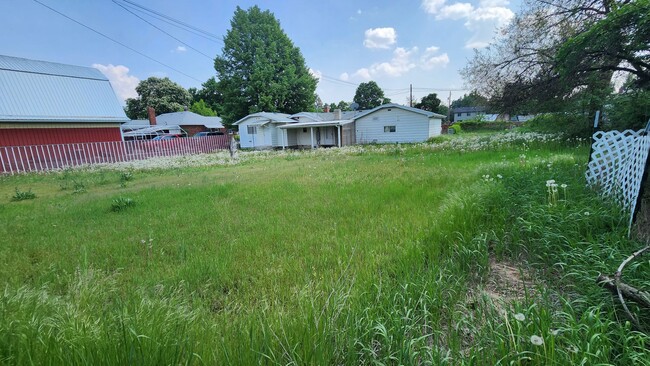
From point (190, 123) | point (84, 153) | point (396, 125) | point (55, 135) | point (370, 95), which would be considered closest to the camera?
point (84, 153)

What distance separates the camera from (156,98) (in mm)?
52406

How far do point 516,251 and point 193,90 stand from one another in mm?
68711

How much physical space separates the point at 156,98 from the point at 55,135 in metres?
39.6

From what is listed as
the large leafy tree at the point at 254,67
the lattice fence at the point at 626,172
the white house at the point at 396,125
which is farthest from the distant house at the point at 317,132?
the lattice fence at the point at 626,172

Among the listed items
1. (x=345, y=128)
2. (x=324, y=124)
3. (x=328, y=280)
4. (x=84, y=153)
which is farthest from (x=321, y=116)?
(x=328, y=280)

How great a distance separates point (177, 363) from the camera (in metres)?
1.50

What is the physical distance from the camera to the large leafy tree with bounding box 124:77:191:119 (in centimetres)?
5222

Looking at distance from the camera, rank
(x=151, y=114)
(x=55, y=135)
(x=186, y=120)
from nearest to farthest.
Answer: (x=55, y=135)
(x=151, y=114)
(x=186, y=120)

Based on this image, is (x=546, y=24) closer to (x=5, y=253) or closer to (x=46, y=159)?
(x=5, y=253)

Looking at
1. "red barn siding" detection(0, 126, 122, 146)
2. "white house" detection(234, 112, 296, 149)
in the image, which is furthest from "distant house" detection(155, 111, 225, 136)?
"red barn siding" detection(0, 126, 122, 146)

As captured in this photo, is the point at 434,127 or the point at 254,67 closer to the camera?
the point at 434,127

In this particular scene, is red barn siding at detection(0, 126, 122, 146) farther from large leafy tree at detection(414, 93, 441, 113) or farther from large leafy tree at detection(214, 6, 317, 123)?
large leafy tree at detection(414, 93, 441, 113)

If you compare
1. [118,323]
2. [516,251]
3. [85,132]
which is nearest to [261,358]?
[118,323]

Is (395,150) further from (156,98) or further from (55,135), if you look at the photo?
(156,98)
